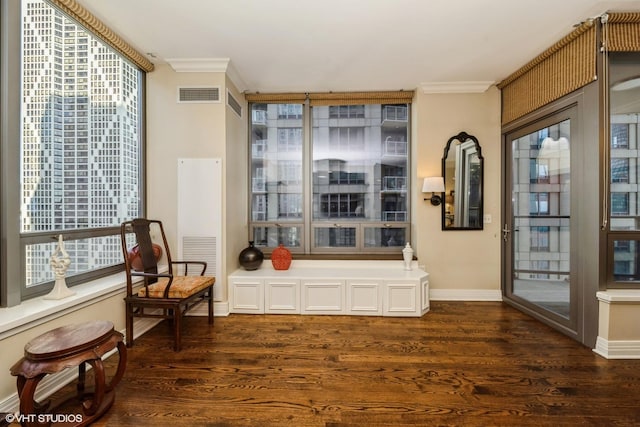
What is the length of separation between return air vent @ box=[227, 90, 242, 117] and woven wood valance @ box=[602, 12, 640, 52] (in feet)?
12.1

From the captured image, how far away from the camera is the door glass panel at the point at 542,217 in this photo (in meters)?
2.88

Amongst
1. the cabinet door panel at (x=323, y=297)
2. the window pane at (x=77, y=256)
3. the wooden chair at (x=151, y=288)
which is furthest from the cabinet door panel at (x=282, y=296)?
the window pane at (x=77, y=256)

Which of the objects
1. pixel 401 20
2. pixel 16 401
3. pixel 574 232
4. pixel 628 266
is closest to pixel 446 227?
pixel 574 232

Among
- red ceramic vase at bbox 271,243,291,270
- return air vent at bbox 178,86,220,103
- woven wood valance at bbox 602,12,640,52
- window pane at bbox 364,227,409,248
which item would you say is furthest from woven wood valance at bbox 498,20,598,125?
return air vent at bbox 178,86,220,103

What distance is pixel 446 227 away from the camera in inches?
149

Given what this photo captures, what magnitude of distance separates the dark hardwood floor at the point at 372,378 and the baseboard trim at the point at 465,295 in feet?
2.40

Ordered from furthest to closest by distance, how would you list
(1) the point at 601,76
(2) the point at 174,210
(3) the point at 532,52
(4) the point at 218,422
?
(2) the point at 174,210, (3) the point at 532,52, (1) the point at 601,76, (4) the point at 218,422

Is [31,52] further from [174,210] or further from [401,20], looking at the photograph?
[401,20]

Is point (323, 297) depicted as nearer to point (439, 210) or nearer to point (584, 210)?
point (439, 210)

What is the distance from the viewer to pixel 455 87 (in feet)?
12.2

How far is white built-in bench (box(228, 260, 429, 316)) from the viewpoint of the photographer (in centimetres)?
326

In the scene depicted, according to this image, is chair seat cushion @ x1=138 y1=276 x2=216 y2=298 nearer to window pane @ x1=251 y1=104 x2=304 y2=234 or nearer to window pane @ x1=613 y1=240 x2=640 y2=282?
window pane @ x1=251 y1=104 x2=304 y2=234

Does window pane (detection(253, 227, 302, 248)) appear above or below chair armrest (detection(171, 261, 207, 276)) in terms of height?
above

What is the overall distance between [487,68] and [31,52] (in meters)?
4.33
